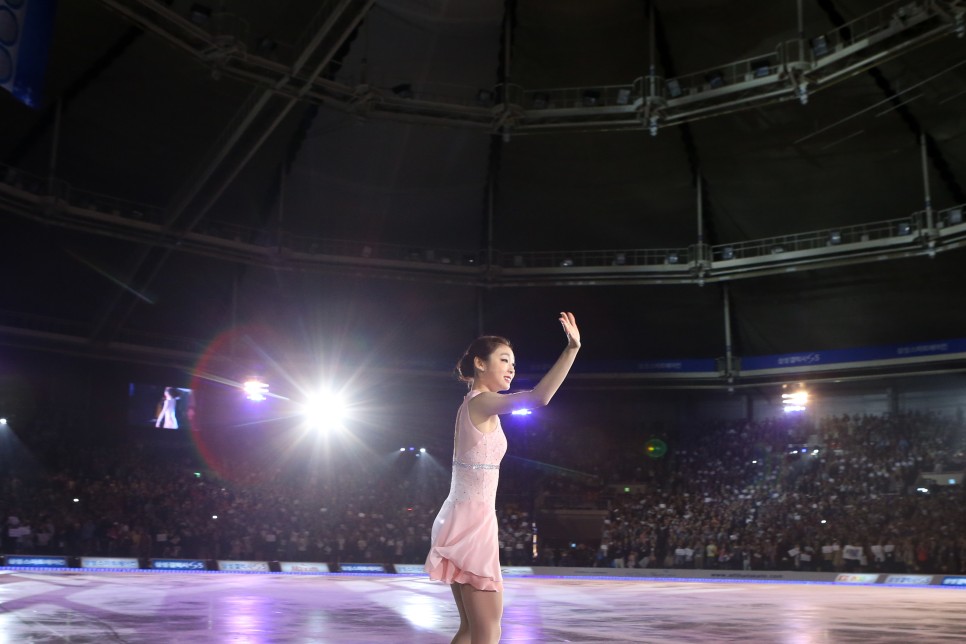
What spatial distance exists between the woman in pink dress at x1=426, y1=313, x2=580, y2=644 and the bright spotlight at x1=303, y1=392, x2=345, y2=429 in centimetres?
2929

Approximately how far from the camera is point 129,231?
2606 centimetres

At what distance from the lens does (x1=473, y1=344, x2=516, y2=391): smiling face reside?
180 inches

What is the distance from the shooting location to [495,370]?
15.0 feet

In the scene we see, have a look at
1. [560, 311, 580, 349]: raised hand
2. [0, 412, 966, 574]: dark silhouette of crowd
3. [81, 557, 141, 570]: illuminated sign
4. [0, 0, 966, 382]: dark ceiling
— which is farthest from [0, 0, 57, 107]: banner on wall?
[0, 412, 966, 574]: dark silhouette of crowd

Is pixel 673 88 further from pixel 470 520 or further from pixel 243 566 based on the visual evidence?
pixel 470 520

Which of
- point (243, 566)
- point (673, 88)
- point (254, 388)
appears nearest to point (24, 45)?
point (243, 566)

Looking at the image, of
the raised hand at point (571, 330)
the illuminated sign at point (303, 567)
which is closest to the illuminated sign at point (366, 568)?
the illuminated sign at point (303, 567)

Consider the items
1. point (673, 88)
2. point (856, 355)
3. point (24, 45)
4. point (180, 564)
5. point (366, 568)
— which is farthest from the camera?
point (856, 355)

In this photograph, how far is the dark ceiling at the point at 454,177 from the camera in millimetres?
24766

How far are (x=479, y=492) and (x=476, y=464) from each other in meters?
0.14

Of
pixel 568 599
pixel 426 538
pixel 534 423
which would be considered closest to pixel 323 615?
pixel 568 599

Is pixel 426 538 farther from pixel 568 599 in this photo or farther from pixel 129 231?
pixel 568 599

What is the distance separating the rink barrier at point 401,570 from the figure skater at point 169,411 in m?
8.98

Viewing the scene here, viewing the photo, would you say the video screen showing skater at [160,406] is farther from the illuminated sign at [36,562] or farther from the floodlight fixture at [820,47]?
the floodlight fixture at [820,47]
